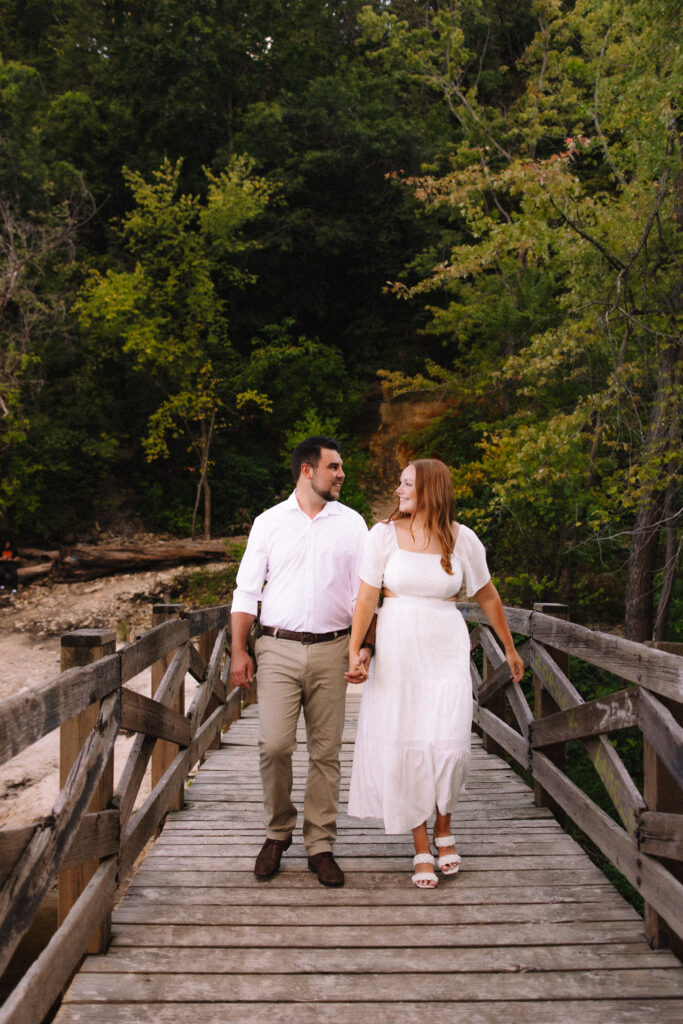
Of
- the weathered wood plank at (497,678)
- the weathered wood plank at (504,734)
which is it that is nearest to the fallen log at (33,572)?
the weathered wood plank at (504,734)

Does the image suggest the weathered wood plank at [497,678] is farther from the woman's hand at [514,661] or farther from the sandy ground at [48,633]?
the sandy ground at [48,633]

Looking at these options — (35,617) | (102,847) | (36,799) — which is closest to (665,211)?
(102,847)

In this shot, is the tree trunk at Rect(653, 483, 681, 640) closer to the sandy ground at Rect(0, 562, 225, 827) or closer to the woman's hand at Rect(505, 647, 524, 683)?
the woman's hand at Rect(505, 647, 524, 683)

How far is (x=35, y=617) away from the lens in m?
13.6

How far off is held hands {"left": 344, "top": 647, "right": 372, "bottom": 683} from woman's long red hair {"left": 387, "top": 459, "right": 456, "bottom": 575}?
495mm

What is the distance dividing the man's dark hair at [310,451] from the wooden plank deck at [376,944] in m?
1.79

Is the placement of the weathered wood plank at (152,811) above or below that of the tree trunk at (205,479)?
below

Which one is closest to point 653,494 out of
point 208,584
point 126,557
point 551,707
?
point 551,707

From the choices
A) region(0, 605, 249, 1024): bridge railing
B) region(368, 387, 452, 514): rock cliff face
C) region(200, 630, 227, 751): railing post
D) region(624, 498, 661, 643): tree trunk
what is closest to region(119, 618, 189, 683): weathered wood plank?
region(0, 605, 249, 1024): bridge railing

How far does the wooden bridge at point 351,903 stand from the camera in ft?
7.33

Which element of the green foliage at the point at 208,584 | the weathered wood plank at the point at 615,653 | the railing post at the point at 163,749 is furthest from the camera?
the green foliage at the point at 208,584

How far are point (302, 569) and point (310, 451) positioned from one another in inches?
21.3

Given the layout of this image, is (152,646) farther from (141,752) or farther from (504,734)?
(504,734)

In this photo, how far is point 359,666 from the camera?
309cm
